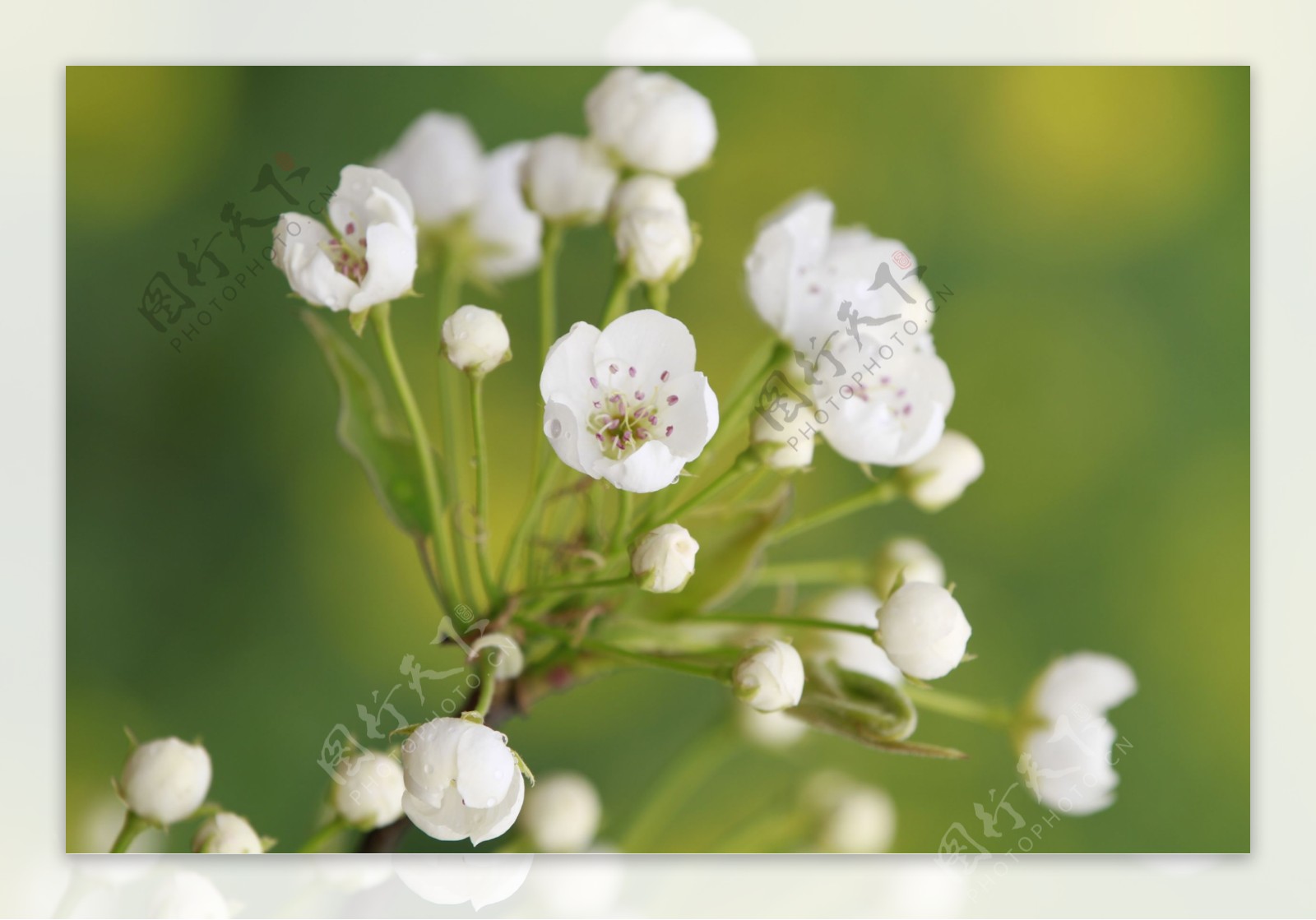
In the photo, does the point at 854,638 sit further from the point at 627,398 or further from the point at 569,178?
the point at 569,178

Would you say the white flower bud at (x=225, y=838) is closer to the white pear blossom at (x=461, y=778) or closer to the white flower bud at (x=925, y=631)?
the white pear blossom at (x=461, y=778)

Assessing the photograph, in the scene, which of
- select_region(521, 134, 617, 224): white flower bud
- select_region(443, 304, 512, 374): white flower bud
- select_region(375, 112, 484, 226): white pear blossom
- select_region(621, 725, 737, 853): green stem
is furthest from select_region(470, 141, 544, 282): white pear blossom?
select_region(621, 725, 737, 853): green stem

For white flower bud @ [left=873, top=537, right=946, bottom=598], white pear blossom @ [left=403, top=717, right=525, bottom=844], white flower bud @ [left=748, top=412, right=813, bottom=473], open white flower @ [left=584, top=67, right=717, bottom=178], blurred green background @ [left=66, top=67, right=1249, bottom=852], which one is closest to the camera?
white pear blossom @ [left=403, top=717, right=525, bottom=844]

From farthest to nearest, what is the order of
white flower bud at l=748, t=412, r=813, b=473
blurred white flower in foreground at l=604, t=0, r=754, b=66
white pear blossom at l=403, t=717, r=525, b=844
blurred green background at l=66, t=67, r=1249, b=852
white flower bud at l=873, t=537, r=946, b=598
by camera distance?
blurred green background at l=66, t=67, r=1249, b=852 → blurred white flower in foreground at l=604, t=0, r=754, b=66 → white flower bud at l=873, t=537, r=946, b=598 → white flower bud at l=748, t=412, r=813, b=473 → white pear blossom at l=403, t=717, r=525, b=844

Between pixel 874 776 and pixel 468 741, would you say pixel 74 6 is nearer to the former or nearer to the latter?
pixel 468 741

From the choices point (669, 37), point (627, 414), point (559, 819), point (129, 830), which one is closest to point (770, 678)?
point (627, 414)

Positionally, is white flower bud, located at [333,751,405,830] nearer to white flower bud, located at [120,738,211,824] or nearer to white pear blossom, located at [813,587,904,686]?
white flower bud, located at [120,738,211,824]
